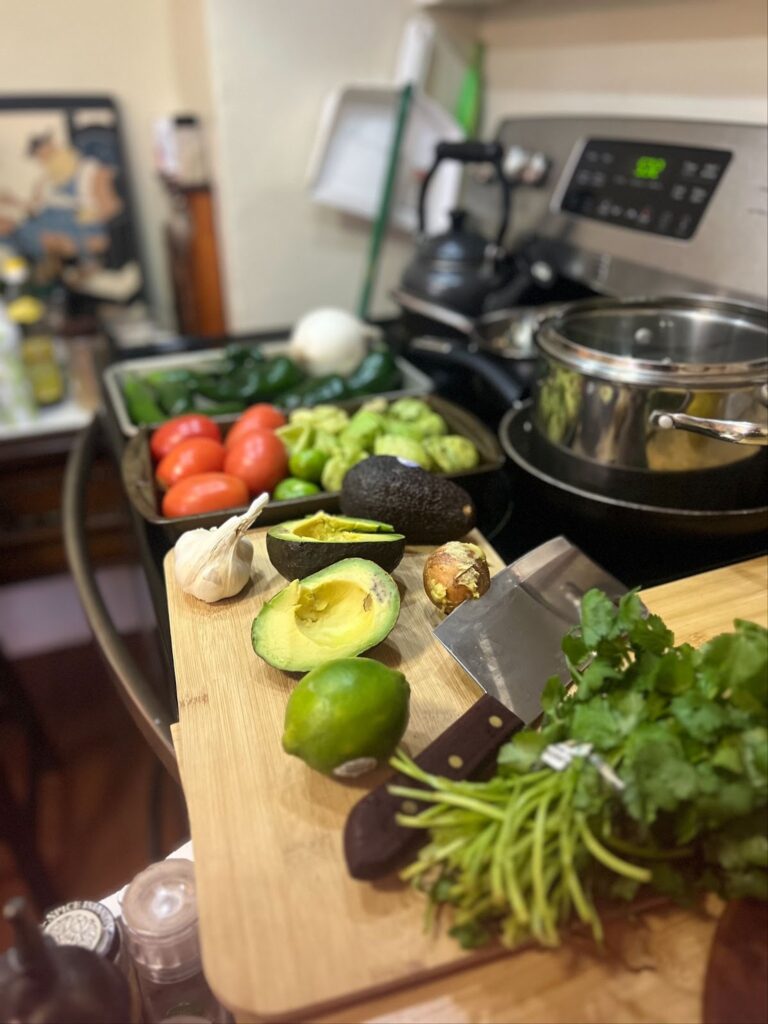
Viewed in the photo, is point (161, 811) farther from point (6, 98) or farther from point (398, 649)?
point (6, 98)

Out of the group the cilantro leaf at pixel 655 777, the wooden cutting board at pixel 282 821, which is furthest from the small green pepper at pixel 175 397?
the cilantro leaf at pixel 655 777

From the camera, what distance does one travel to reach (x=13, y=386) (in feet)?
5.17

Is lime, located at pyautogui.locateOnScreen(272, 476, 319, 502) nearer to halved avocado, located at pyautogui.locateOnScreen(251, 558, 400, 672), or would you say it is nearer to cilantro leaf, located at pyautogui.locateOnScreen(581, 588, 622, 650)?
halved avocado, located at pyautogui.locateOnScreen(251, 558, 400, 672)

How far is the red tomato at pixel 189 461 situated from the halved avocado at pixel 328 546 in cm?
20

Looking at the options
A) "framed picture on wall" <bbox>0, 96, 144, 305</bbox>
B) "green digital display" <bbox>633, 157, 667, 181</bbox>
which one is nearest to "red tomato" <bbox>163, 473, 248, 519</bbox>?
"green digital display" <bbox>633, 157, 667, 181</bbox>

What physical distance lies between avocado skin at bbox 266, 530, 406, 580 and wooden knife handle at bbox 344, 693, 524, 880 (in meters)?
0.17

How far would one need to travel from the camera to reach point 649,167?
1.07 metres

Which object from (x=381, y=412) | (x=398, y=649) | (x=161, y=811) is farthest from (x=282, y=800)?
(x=161, y=811)

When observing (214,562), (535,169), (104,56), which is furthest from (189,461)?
(104,56)

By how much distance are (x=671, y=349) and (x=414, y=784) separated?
61 centimetres

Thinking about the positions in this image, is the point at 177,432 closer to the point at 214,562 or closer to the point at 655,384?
the point at 214,562

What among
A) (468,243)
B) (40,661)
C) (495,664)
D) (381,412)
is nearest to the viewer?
(495,664)

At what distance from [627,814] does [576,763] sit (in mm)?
48

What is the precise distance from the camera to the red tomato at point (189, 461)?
0.86 metres
